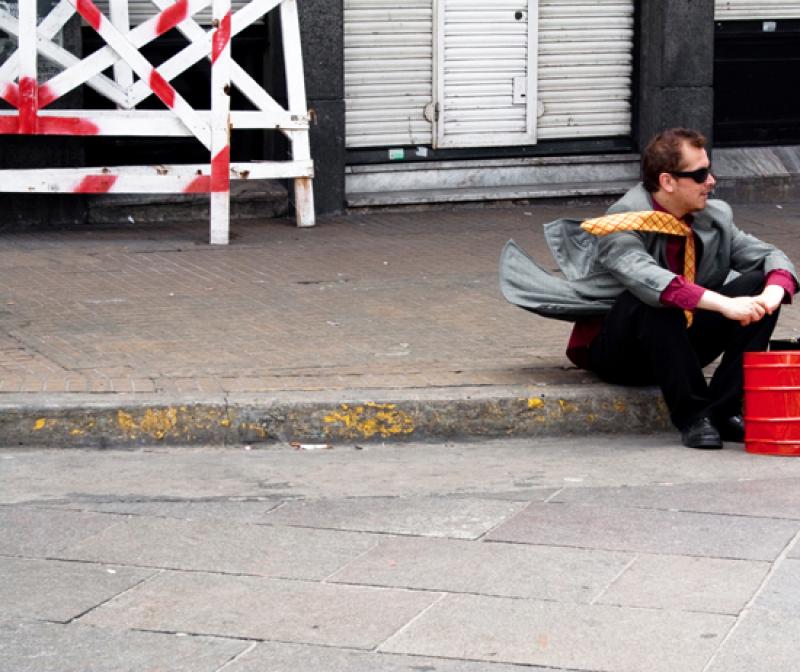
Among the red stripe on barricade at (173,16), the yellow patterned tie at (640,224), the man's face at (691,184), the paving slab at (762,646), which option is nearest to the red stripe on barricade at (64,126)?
the red stripe on barricade at (173,16)

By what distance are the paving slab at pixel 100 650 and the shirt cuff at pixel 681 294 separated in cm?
262

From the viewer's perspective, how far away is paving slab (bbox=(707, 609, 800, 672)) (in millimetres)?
3951

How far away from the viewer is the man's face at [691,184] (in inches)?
248

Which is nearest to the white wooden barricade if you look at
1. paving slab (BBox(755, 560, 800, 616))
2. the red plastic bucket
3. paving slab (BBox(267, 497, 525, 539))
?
the red plastic bucket

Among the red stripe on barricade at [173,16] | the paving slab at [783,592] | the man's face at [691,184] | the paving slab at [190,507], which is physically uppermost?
the red stripe on barricade at [173,16]

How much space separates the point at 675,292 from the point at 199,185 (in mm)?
4746

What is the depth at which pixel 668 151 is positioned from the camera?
632 cm

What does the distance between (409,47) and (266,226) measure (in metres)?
1.88

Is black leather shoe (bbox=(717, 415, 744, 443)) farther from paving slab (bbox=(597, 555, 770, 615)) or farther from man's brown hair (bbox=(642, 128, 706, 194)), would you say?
paving slab (bbox=(597, 555, 770, 615))

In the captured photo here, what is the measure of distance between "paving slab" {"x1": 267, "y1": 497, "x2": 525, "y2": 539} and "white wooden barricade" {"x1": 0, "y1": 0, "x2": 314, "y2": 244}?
4.95 m

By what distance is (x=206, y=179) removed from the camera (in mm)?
10211

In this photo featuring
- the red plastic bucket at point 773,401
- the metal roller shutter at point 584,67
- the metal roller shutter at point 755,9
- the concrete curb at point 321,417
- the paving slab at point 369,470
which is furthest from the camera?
the metal roller shutter at point 755,9

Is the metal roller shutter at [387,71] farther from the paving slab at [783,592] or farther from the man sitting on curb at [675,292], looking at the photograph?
the paving slab at [783,592]

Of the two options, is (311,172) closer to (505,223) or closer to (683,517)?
(505,223)
